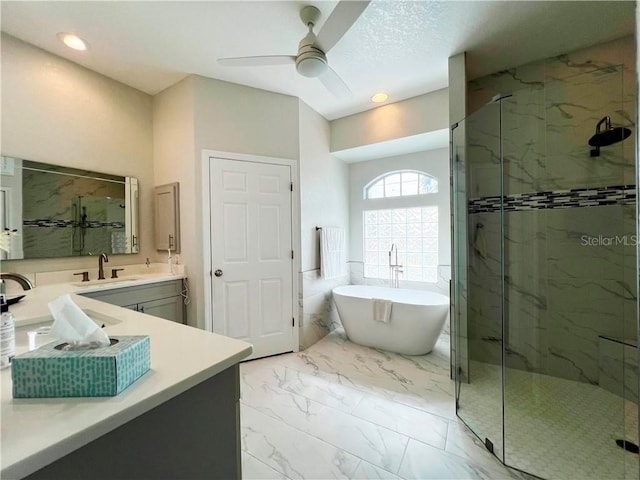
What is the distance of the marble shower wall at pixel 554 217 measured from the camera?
208 cm

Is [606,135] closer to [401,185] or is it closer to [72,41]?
[401,185]

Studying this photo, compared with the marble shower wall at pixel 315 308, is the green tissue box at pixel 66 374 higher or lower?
higher

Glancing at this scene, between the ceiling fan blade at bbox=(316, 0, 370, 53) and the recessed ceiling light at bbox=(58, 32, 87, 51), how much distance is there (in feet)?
6.26

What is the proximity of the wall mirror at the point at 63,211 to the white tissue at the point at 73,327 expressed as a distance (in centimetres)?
178

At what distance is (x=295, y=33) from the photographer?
1996mm

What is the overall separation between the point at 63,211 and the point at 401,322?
325cm

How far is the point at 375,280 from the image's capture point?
3.86 metres

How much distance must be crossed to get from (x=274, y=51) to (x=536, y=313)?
3163 millimetres

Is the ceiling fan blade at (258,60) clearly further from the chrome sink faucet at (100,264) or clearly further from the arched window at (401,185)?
the arched window at (401,185)

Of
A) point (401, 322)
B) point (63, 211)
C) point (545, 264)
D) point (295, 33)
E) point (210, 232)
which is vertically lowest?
point (401, 322)

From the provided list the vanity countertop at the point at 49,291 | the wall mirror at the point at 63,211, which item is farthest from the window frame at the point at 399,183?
the wall mirror at the point at 63,211

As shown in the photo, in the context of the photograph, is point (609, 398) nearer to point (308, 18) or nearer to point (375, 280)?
point (375, 280)

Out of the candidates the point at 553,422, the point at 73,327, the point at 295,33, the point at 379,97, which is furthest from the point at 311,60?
the point at 553,422

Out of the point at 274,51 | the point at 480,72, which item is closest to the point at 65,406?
the point at 274,51
